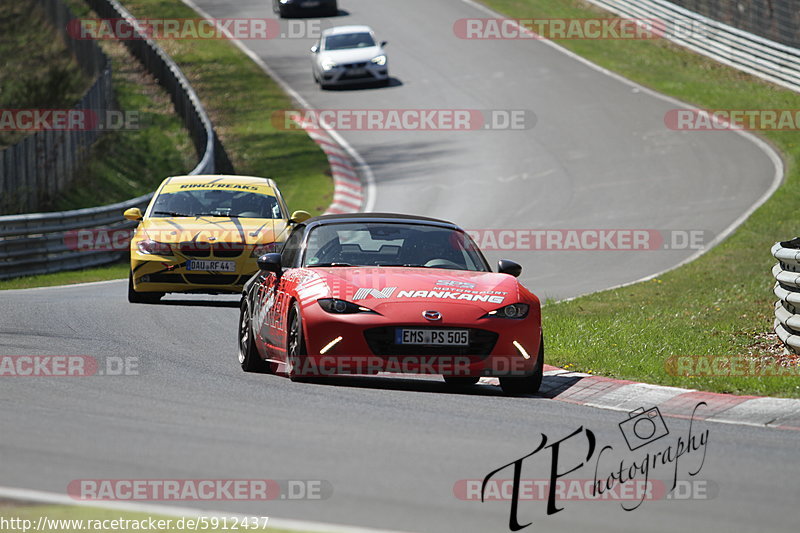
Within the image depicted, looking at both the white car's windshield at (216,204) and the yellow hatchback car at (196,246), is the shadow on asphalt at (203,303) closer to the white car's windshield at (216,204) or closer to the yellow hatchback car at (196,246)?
the yellow hatchback car at (196,246)

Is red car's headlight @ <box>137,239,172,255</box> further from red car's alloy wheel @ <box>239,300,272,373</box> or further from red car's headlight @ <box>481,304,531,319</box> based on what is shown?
red car's headlight @ <box>481,304,531,319</box>

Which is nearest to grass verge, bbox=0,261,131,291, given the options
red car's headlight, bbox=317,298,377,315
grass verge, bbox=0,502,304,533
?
red car's headlight, bbox=317,298,377,315

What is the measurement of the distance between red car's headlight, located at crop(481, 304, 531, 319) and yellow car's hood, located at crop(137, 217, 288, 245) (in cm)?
685

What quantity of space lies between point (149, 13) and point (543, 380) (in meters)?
42.7

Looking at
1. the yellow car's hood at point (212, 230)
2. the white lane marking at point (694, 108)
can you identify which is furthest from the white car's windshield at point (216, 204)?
the white lane marking at point (694, 108)

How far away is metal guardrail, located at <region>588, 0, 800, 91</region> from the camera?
39031 millimetres

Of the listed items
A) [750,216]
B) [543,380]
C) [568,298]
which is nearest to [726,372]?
[543,380]

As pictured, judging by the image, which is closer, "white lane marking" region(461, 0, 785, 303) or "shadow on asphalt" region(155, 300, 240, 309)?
"shadow on asphalt" region(155, 300, 240, 309)

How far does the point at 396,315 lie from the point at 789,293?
3788 millimetres

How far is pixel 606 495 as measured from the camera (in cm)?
658

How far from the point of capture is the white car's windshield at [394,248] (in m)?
11.0

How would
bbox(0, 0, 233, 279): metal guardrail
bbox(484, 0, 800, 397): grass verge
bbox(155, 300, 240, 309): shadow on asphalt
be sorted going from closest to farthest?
bbox(484, 0, 800, 397): grass verge, bbox(155, 300, 240, 309): shadow on asphalt, bbox(0, 0, 233, 279): metal guardrail

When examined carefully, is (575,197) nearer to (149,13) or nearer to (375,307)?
(375,307)

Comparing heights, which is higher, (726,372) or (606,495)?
(606,495)
